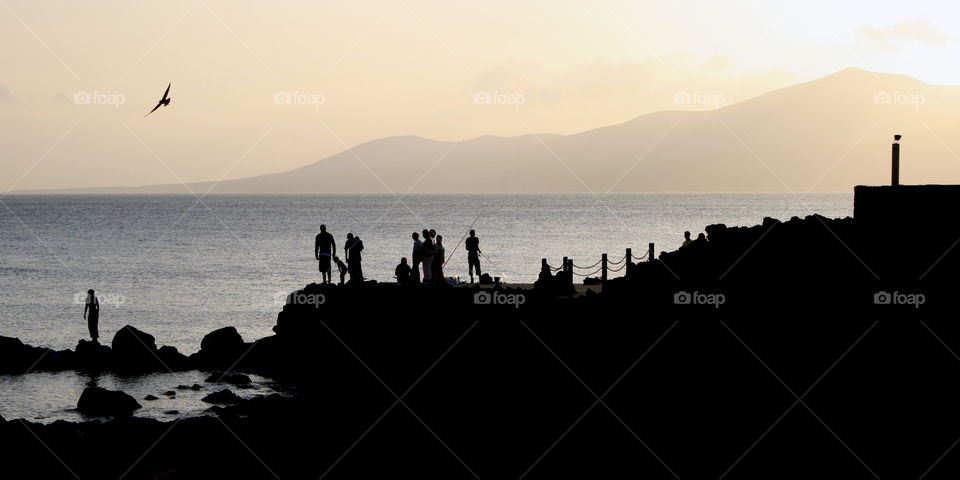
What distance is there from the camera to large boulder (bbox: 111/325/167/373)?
32.9m

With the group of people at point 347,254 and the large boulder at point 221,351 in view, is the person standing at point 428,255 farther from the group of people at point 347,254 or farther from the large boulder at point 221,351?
the large boulder at point 221,351

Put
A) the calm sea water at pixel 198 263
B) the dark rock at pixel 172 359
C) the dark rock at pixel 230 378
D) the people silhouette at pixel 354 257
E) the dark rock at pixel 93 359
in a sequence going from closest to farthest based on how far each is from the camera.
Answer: the people silhouette at pixel 354 257
the dark rock at pixel 230 378
the dark rock at pixel 172 359
the dark rock at pixel 93 359
the calm sea water at pixel 198 263

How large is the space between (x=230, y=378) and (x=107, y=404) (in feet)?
16.2

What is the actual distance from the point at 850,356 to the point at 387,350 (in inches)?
479

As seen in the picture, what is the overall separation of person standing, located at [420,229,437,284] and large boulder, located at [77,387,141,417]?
870 cm

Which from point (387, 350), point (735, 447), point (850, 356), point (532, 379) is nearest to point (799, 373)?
point (850, 356)

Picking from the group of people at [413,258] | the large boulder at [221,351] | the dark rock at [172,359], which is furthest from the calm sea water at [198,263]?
the group of people at [413,258]

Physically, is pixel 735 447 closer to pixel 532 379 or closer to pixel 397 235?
pixel 532 379

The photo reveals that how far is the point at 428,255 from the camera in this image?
28.0 m

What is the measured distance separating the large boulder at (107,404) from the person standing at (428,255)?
8705 mm

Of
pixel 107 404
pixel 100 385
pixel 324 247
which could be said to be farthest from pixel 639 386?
pixel 100 385

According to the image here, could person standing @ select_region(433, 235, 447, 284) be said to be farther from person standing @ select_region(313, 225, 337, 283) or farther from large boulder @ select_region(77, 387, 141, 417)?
large boulder @ select_region(77, 387, 141, 417)

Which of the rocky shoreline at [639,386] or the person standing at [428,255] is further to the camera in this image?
the person standing at [428,255]

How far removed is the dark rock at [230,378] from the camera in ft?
99.6
